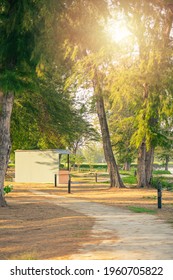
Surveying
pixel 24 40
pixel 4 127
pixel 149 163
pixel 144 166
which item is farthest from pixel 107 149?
pixel 24 40

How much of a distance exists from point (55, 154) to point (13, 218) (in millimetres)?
20238

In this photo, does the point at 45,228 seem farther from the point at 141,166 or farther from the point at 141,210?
the point at 141,166

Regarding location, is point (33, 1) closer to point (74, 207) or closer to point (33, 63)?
point (33, 63)

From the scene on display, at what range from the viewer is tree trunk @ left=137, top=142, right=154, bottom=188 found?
26672mm

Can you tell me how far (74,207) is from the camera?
644 inches

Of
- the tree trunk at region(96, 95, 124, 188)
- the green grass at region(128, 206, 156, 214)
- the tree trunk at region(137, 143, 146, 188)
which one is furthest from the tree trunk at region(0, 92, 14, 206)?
the tree trunk at region(137, 143, 146, 188)

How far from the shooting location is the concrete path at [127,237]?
8.10 metres

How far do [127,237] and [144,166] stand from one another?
17.2 m

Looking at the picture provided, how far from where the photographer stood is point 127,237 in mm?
9953

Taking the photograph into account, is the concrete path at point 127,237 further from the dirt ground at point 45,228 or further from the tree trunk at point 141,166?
the tree trunk at point 141,166

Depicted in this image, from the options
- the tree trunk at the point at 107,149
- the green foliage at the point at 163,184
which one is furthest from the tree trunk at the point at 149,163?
the tree trunk at the point at 107,149

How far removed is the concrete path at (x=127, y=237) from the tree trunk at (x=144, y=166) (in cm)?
1178

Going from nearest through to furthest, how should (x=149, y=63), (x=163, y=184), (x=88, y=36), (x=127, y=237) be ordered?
(x=127, y=237), (x=88, y=36), (x=149, y=63), (x=163, y=184)
